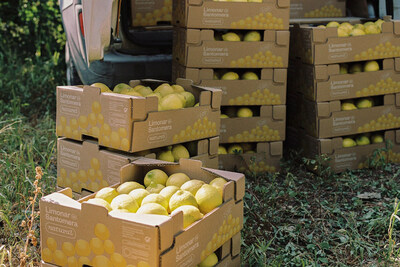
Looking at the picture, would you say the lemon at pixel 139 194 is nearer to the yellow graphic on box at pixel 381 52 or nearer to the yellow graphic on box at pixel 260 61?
the yellow graphic on box at pixel 260 61

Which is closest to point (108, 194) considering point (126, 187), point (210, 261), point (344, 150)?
point (126, 187)

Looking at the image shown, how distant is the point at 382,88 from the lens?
4723 millimetres

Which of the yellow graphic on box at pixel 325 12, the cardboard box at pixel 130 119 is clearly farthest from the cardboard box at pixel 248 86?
the yellow graphic on box at pixel 325 12

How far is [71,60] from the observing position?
5363 millimetres

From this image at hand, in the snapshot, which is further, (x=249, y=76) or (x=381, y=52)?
(x=381, y=52)

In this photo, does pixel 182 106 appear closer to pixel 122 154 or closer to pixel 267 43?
pixel 122 154

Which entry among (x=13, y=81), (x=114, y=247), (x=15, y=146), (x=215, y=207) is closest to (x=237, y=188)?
(x=215, y=207)

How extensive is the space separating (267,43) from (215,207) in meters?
2.19

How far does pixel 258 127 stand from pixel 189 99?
41.7 inches

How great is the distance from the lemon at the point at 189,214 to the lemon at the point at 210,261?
272 millimetres

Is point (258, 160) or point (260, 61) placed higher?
point (260, 61)

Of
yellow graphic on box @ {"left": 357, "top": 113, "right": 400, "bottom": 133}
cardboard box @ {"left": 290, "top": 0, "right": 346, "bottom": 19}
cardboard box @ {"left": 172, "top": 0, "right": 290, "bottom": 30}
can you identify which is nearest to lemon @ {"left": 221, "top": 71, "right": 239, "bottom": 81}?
cardboard box @ {"left": 172, "top": 0, "right": 290, "bottom": 30}

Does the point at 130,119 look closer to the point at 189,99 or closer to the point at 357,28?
the point at 189,99

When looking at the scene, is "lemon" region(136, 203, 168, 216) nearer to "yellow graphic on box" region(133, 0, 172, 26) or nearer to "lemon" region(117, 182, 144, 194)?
"lemon" region(117, 182, 144, 194)
